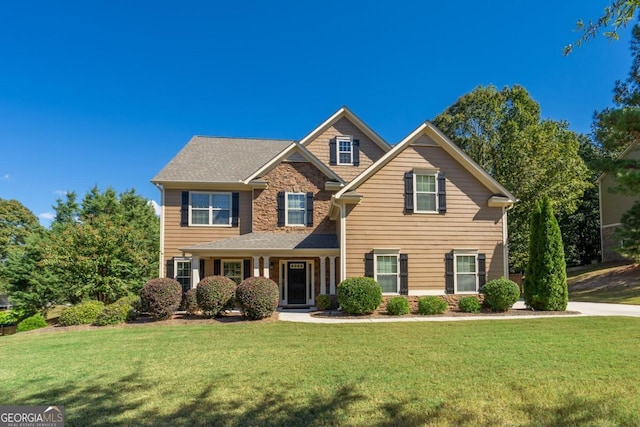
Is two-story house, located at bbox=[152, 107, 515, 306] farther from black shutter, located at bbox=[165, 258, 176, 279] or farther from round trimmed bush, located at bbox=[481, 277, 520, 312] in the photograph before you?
round trimmed bush, located at bbox=[481, 277, 520, 312]

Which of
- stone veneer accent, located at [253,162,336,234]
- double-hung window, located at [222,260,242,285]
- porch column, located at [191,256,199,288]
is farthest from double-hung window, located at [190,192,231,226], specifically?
porch column, located at [191,256,199,288]

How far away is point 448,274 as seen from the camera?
14453mm

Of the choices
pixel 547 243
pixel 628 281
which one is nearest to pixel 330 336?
pixel 547 243

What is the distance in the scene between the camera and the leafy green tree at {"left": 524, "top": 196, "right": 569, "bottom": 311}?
13484 mm

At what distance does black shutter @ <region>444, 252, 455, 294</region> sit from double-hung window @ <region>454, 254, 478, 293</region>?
201mm

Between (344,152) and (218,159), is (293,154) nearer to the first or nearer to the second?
(344,152)

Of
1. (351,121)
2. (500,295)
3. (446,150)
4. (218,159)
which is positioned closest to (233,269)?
(218,159)

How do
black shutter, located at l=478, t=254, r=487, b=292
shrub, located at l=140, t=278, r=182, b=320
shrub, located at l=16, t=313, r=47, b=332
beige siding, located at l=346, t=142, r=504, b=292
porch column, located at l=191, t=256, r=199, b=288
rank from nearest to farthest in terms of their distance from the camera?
shrub, located at l=140, t=278, r=182, b=320 < shrub, located at l=16, t=313, r=47, b=332 < beige siding, located at l=346, t=142, r=504, b=292 < black shutter, located at l=478, t=254, r=487, b=292 < porch column, located at l=191, t=256, r=199, b=288

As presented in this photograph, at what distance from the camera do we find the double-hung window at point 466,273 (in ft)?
47.5

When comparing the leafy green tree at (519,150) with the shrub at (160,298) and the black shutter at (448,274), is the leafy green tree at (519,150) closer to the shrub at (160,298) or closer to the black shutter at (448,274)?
the black shutter at (448,274)

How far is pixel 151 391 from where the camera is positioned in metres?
5.30

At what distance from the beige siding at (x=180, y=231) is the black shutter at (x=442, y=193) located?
8269 millimetres

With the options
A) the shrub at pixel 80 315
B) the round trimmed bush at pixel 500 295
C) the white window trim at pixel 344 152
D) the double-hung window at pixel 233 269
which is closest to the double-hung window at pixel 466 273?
the round trimmed bush at pixel 500 295

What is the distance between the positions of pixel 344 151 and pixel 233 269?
7957mm
